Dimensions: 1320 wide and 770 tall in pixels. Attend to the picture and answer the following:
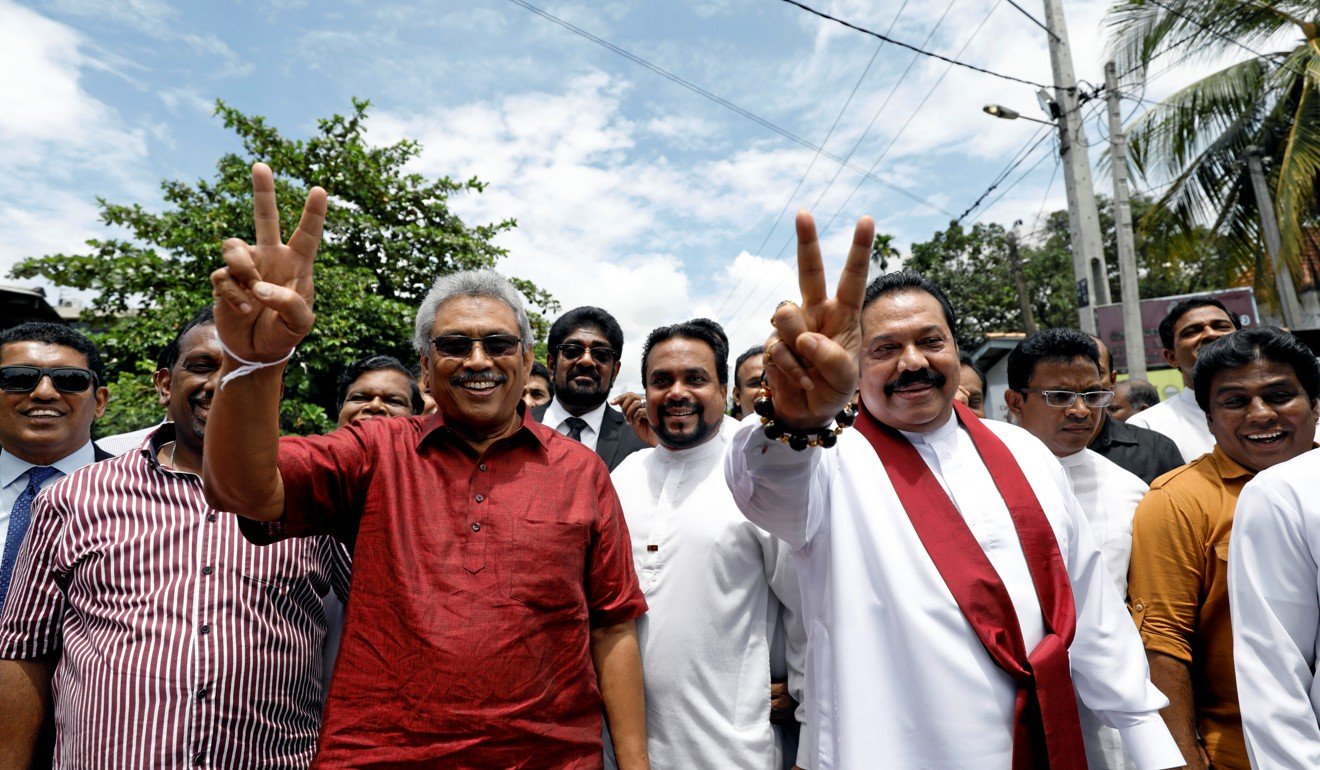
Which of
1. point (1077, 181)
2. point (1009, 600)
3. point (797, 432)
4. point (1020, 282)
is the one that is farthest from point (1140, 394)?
point (1020, 282)

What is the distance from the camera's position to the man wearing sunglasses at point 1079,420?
312 centimetres

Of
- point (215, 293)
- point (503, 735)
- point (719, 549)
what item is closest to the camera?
point (215, 293)

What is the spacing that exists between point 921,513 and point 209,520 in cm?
203

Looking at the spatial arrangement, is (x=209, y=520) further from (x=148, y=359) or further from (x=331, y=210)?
(x=331, y=210)

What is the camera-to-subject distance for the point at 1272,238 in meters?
13.7

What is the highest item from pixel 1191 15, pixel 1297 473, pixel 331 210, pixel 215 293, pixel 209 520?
pixel 1191 15

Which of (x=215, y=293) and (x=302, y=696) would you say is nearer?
(x=215, y=293)

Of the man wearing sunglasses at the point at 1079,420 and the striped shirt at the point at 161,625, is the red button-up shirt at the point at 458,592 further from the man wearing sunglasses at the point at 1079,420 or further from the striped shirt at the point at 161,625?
the man wearing sunglasses at the point at 1079,420

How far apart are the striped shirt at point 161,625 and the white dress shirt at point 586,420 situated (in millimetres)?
2357

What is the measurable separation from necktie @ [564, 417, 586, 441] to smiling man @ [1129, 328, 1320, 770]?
9.48 ft

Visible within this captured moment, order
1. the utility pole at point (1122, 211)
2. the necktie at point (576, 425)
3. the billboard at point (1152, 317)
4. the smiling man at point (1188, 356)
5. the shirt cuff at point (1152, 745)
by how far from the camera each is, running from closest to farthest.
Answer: the shirt cuff at point (1152, 745)
the smiling man at point (1188, 356)
the necktie at point (576, 425)
the billboard at point (1152, 317)
the utility pole at point (1122, 211)

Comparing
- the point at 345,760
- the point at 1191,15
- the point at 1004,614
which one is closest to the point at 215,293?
the point at 345,760

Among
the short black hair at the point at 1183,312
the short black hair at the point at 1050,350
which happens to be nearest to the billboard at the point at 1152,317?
the short black hair at the point at 1183,312

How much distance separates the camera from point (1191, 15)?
502 inches
